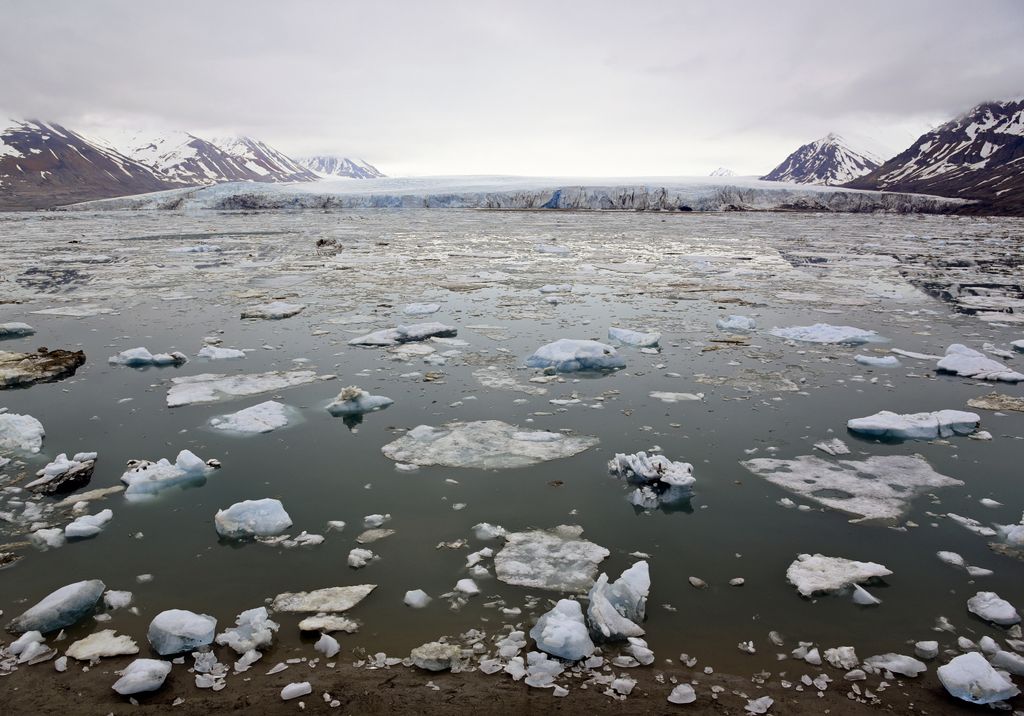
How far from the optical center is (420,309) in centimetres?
859

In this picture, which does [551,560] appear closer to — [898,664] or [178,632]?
[898,664]

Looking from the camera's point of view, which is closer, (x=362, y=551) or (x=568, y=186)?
(x=362, y=551)

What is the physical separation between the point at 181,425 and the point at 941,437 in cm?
572

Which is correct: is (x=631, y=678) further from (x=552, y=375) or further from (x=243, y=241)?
(x=243, y=241)

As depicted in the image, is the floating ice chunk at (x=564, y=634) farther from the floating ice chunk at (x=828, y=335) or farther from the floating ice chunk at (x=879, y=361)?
the floating ice chunk at (x=828, y=335)

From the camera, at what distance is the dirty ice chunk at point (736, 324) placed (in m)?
7.59

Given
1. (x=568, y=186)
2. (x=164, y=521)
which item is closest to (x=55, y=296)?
(x=164, y=521)

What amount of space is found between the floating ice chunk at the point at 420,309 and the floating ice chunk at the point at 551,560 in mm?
5749

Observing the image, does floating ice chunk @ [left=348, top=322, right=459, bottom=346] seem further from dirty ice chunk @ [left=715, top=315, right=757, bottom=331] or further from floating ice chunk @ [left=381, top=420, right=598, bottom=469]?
dirty ice chunk @ [left=715, top=315, right=757, bottom=331]

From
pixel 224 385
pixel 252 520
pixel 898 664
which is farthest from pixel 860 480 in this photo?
pixel 224 385

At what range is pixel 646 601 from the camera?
263 centimetres

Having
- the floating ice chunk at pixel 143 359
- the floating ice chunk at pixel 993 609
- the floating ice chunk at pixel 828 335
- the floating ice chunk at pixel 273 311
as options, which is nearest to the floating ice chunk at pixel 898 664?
the floating ice chunk at pixel 993 609

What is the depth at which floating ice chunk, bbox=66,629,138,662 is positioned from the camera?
2.35 meters

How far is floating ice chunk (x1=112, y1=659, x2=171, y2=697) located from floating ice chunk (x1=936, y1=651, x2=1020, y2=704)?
9.53 feet
